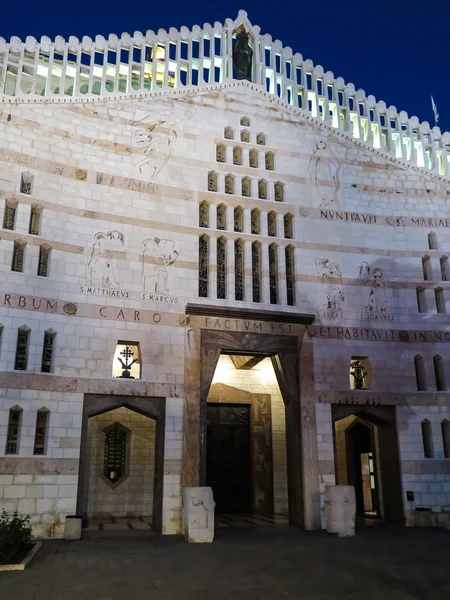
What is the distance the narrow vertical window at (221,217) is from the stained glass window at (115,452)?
7.88 meters

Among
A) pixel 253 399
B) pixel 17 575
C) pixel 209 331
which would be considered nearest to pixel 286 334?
pixel 209 331

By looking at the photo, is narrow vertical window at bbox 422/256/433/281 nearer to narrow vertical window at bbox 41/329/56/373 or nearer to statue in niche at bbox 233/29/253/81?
statue in niche at bbox 233/29/253/81

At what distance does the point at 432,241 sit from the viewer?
21.7 metres

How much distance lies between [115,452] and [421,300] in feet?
40.4

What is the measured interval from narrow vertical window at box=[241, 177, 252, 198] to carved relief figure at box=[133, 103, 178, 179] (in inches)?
111

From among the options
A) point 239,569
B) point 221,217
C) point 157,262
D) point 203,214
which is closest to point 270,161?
point 221,217

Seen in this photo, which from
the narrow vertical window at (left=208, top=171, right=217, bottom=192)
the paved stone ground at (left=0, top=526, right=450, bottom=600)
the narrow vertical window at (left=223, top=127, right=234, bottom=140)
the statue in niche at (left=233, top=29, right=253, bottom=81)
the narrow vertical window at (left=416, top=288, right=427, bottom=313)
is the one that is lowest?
the paved stone ground at (left=0, top=526, right=450, bottom=600)

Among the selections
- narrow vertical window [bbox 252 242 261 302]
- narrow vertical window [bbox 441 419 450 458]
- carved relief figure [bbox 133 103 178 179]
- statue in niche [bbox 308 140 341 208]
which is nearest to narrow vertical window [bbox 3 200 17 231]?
carved relief figure [bbox 133 103 178 179]

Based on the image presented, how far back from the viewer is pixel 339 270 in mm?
20125

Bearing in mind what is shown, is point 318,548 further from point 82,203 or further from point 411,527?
point 82,203

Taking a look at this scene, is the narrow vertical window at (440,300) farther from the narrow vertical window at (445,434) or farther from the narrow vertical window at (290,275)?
the narrow vertical window at (290,275)

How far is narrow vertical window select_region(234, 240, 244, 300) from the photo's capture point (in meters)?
19.1

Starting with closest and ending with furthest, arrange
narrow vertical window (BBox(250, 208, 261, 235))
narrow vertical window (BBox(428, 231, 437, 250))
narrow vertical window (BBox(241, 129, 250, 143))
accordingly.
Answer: narrow vertical window (BBox(250, 208, 261, 235))
narrow vertical window (BBox(241, 129, 250, 143))
narrow vertical window (BBox(428, 231, 437, 250))

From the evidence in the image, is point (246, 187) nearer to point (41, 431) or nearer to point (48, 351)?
point (48, 351)
